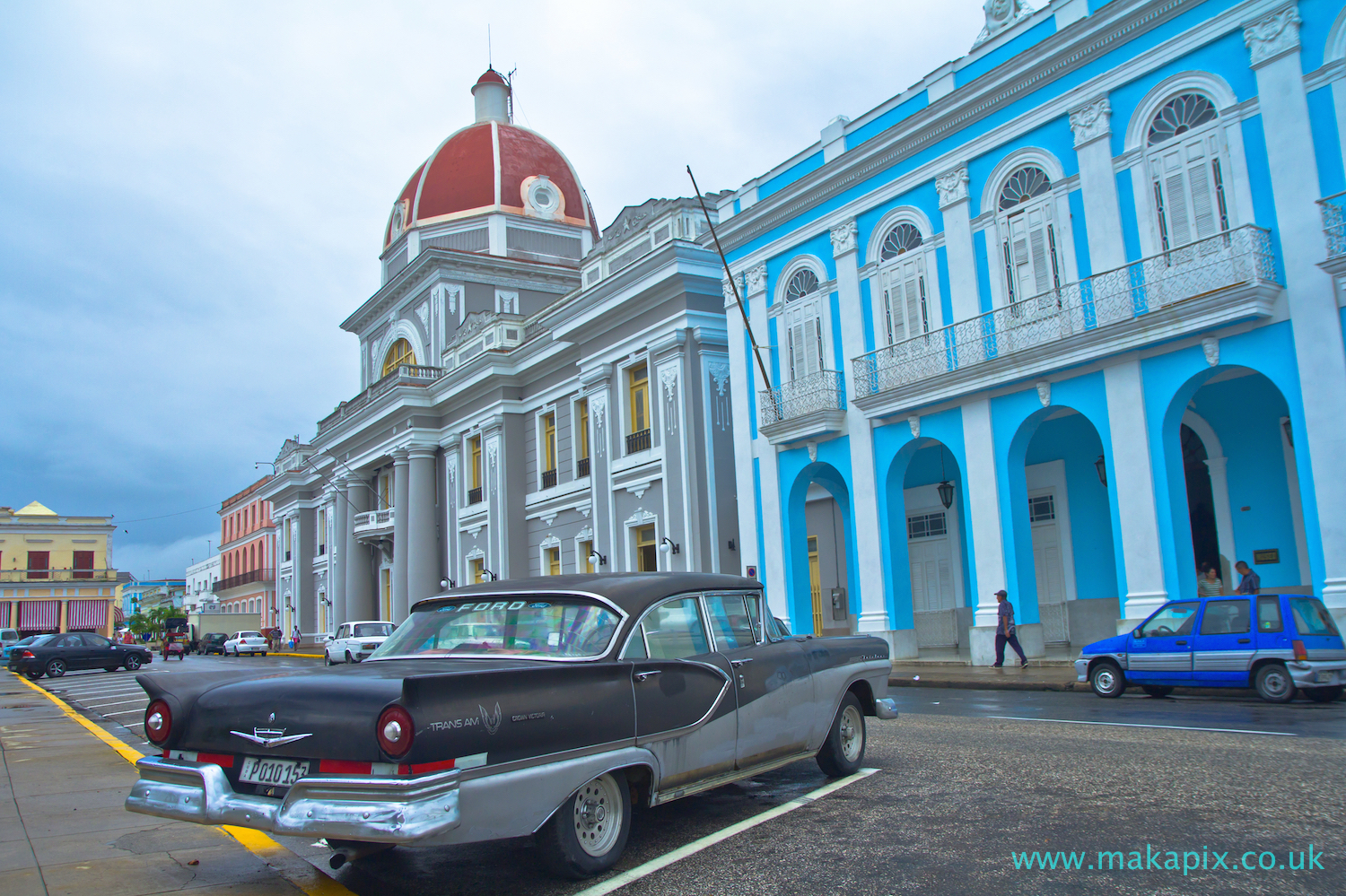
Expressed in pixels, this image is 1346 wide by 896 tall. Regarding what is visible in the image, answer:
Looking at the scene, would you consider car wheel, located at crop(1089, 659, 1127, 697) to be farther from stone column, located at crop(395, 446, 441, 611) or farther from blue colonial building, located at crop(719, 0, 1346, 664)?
stone column, located at crop(395, 446, 441, 611)

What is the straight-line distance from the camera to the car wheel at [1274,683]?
11.1 meters

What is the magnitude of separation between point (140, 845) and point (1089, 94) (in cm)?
1633

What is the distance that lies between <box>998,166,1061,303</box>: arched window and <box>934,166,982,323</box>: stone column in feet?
2.01

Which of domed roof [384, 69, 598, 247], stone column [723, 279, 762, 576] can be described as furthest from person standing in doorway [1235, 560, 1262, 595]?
domed roof [384, 69, 598, 247]

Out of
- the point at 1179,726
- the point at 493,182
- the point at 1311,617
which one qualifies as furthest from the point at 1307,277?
the point at 493,182

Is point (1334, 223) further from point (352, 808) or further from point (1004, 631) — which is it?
point (352, 808)

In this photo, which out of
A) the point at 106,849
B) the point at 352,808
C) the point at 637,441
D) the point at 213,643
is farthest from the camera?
the point at 213,643

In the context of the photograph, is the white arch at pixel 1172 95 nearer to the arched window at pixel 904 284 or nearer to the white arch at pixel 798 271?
the arched window at pixel 904 284

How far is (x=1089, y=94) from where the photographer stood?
16.1 m

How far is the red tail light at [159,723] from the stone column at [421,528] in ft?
102

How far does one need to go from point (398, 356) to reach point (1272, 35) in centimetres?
3515

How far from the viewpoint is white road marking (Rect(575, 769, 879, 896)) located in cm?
452

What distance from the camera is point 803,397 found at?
2061 cm

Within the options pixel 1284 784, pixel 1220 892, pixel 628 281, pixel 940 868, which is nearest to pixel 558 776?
pixel 940 868
